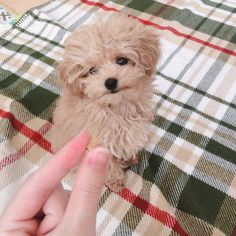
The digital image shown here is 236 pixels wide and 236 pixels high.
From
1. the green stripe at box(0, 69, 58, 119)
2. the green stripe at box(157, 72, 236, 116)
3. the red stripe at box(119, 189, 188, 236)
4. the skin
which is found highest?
the skin

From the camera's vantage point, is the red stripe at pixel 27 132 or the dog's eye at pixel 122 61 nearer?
the dog's eye at pixel 122 61

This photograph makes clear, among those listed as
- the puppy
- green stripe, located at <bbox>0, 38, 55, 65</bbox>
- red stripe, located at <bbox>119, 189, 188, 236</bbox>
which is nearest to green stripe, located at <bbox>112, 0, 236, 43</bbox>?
green stripe, located at <bbox>0, 38, 55, 65</bbox>

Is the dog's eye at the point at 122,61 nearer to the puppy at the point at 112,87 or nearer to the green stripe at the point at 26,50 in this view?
the puppy at the point at 112,87

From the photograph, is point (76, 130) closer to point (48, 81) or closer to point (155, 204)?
point (155, 204)

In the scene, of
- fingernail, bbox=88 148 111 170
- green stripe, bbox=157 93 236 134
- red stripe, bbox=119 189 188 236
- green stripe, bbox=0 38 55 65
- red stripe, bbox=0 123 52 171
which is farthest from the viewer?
green stripe, bbox=0 38 55 65

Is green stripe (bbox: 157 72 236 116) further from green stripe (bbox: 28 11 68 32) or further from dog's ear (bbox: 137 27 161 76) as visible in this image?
green stripe (bbox: 28 11 68 32)

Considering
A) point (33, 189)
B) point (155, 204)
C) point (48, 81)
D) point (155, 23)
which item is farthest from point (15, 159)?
point (155, 23)

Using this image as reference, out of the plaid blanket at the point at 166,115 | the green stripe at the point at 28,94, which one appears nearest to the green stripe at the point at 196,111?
the plaid blanket at the point at 166,115
